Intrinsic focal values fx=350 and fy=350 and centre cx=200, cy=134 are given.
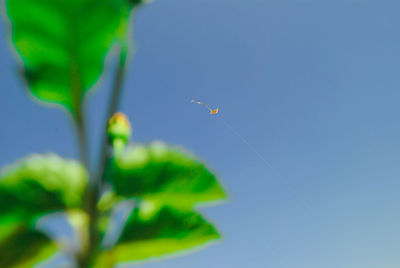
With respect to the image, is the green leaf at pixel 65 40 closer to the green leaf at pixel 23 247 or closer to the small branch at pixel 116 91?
the small branch at pixel 116 91

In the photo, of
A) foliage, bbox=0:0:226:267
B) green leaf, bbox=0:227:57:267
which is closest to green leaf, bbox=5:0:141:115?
foliage, bbox=0:0:226:267

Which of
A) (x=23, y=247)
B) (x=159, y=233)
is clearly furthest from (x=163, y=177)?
(x=23, y=247)

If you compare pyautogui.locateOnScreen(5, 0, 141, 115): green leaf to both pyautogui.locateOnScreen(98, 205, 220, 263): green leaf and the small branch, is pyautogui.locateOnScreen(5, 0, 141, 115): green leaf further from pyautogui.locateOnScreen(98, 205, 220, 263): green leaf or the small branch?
pyautogui.locateOnScreen(98, 205, 220, 263): green leaf

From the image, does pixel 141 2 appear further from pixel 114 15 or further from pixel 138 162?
pixel 138 162

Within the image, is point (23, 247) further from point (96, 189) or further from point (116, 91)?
point (116, 91)

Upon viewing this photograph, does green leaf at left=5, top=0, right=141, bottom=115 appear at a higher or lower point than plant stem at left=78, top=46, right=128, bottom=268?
higher
